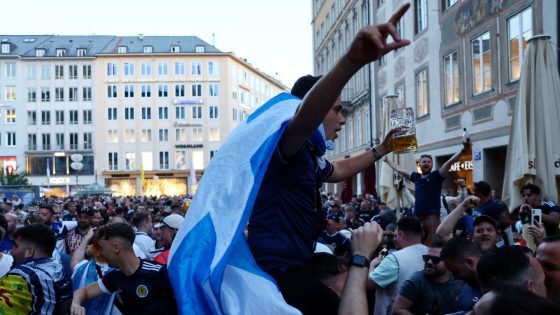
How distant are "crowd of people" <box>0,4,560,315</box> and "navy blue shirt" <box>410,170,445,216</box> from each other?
0.01 meters

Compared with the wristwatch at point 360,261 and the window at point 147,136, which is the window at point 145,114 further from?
the wristwatch at point 360,261

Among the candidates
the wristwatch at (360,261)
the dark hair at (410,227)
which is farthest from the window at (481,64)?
the wristwatch at (360,261)

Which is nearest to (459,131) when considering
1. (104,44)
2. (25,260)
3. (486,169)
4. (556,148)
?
(486,169)

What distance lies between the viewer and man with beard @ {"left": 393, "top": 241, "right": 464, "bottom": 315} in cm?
A: 490

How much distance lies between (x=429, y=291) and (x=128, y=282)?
2.45m

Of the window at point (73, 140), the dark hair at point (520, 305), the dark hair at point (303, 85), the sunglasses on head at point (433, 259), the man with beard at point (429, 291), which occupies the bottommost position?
the man with beard at point (429, 291)

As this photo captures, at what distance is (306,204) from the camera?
9.29ft

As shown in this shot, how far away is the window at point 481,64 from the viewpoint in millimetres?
17156

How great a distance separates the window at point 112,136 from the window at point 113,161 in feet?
5.23

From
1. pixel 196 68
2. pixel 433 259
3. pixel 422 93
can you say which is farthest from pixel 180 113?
pixel 433 259

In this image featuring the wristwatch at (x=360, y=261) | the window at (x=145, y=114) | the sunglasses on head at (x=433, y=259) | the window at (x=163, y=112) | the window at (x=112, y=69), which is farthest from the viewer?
the window at (x=163, y=112)

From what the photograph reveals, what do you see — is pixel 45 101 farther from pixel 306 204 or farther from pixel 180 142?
pixel 306 204

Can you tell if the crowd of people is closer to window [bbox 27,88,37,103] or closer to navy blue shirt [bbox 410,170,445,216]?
navy blue shirt [bbox 410,170,445,216]

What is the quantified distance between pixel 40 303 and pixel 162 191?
70.7 meters
